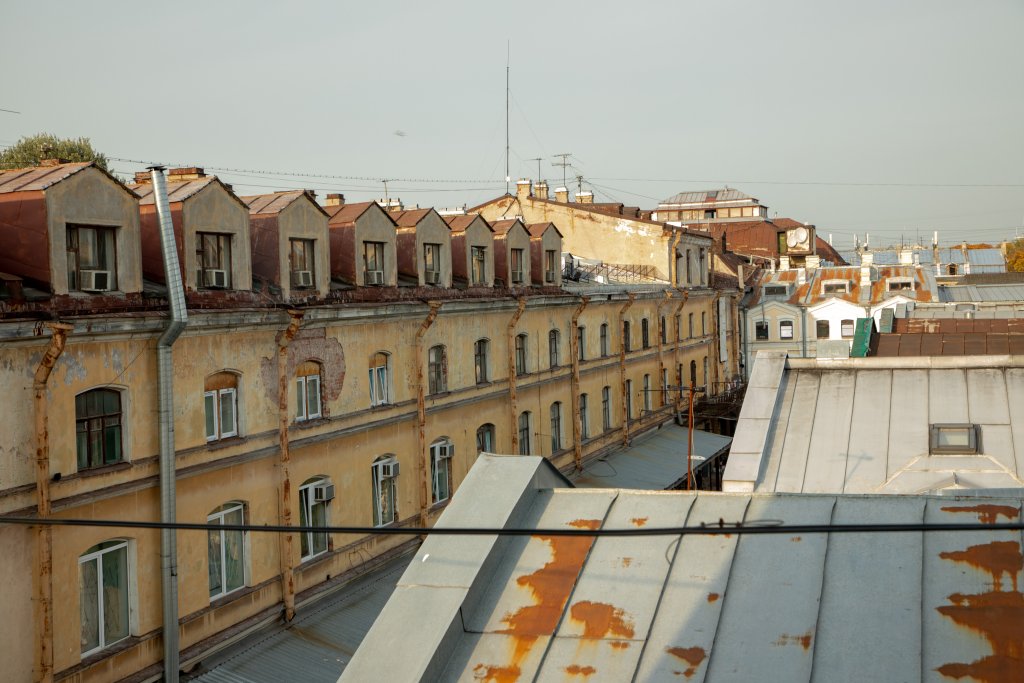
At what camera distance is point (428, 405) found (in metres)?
25.1

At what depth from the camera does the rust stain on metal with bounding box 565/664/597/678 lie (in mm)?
7109

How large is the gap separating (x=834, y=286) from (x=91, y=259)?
46.7 m

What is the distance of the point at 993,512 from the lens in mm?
7895

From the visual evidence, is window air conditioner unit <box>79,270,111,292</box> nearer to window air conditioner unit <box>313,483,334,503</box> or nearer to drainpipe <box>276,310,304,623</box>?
drainpipe <box>276,310,304,623</box>

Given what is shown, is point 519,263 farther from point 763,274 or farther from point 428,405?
point 763,274

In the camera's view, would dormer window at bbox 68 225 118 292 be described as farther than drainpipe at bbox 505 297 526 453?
No

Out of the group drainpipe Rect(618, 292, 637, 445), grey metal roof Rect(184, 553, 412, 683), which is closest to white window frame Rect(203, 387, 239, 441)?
grey metal roof Rect(184, 553, 412, 683)

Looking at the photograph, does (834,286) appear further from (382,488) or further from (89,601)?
(89,601)

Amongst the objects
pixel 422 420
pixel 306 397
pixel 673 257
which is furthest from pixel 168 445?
pixel 673 257

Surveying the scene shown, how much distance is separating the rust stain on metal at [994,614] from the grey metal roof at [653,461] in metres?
24.0

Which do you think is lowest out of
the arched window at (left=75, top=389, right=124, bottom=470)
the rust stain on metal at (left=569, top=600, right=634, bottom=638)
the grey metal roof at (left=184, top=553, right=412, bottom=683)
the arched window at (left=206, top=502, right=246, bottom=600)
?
the grey metal roof at (left=184, top=553, right=412, bottom=683)

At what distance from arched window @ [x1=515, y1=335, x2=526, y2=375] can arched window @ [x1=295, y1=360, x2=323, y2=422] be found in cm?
951

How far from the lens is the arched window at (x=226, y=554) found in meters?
18.3

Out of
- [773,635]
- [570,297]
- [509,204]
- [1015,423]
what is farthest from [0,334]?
[509,204]
